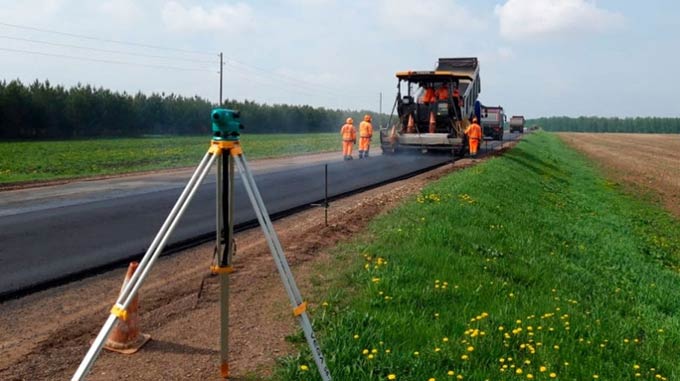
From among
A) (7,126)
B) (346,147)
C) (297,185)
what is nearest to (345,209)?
(297,185)

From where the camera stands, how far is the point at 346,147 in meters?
21.8

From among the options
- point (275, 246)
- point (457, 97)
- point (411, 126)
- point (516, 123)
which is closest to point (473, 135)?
point (457, 97)

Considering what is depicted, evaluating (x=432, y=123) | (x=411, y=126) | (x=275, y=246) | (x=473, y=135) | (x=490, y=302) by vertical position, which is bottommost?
(x=490, y=302)

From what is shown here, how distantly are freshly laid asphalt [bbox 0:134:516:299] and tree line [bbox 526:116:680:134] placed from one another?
141 metres

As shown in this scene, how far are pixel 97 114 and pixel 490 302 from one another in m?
52.0

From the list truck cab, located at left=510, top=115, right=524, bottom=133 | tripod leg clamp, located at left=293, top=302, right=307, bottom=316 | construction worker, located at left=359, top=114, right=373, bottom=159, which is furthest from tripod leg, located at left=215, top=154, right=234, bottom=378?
truck cab, located at left=510, top=115, right=524, bottom=133

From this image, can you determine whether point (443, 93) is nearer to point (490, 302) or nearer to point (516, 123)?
point (490, 302)

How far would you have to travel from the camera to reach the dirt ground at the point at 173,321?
4.06 meters

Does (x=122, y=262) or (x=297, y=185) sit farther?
(x=297, y=185)

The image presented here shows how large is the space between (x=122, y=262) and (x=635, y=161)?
3551 cm

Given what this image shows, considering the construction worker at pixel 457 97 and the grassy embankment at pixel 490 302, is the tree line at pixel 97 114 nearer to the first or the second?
the construction worker at pixel 457 97

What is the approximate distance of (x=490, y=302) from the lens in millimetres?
5633

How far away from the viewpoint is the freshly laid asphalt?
22.0 ft

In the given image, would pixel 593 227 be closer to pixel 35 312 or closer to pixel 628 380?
pixel 628 380
